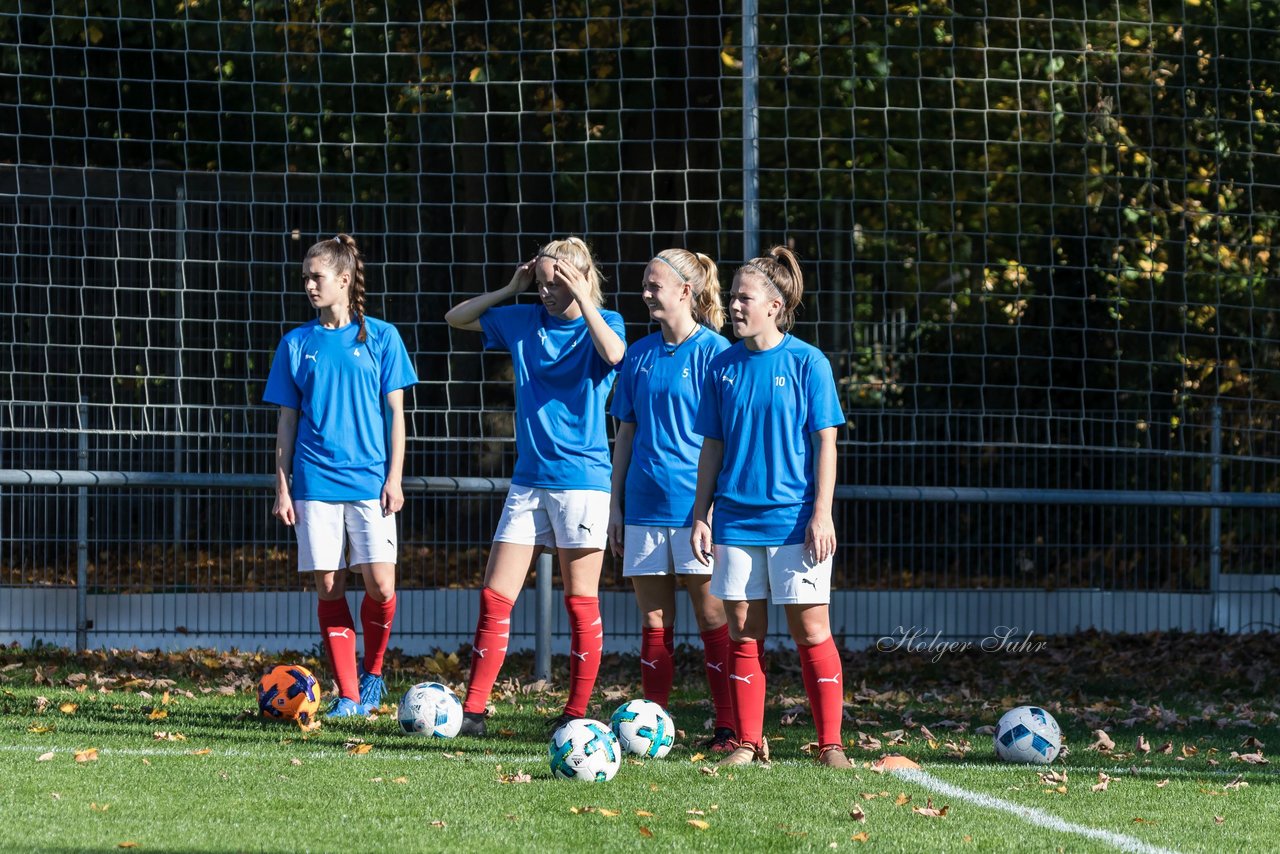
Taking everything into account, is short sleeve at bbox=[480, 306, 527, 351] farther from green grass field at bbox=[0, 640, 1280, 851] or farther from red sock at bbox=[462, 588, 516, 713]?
green grass field at bbox=[0, 640, 1280, 851]

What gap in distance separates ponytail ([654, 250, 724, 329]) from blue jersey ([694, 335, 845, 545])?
0.56 metres

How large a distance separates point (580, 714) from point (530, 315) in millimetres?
1538

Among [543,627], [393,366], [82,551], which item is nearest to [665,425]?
[393,366]

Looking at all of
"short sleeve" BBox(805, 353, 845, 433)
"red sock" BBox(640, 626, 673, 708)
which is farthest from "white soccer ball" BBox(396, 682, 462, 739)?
"short sleeve" BBox(805, 353, 845, 433)

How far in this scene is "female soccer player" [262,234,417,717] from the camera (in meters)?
6.43

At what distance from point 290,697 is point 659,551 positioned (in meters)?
1.54

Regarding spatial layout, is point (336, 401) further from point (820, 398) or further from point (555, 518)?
point (820, 398)

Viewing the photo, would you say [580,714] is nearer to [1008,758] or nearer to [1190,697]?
[1008,758]

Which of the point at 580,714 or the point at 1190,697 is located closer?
the point at 580,714

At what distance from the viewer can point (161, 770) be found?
200 inches

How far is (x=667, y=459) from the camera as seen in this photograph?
5.91 m

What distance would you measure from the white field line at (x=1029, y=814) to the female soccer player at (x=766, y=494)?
31 centimetres

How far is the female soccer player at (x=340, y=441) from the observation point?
6.43m

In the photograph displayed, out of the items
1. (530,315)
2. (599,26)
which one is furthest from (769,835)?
(599,26)
